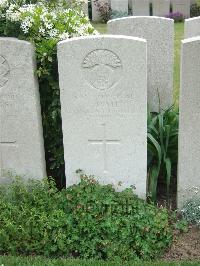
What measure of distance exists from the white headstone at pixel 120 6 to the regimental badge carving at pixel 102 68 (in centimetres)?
1268

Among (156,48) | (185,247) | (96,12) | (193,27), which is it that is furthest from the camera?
(96,12)

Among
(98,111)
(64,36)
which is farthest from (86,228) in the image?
(64,36)

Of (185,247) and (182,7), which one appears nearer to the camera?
(185,247)

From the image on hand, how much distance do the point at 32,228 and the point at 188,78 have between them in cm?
179

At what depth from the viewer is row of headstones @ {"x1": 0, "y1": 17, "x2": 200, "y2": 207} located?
419 cm

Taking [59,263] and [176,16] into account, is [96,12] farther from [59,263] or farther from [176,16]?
[59,263]

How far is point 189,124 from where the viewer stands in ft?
14.4

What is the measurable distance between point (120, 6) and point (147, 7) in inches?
37.2

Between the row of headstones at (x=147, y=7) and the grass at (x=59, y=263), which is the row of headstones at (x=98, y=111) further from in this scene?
the row of headstones at (x=147, y=7)

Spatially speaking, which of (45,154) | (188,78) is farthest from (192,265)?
(45,154)

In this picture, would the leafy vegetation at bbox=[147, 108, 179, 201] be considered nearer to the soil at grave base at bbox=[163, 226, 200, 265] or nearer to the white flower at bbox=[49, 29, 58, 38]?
the soil at grave base at bbox=[163, 226, 200, 265]

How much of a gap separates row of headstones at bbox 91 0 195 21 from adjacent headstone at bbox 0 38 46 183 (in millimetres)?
12619

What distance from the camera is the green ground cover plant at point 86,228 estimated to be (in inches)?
159

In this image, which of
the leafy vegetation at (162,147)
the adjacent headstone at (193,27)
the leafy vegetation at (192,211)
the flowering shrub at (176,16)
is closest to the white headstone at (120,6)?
the flowering shrub at (176,16)
